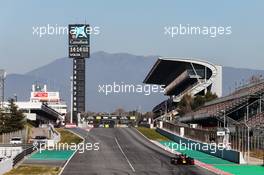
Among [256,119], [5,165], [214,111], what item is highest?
[214,111]

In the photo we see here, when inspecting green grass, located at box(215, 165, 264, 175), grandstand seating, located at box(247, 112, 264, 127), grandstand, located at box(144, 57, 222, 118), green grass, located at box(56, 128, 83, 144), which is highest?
grandstand, located at box(144, 57, 222, 118)

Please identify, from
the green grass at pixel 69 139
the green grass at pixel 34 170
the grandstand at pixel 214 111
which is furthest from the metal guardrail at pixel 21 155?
the green grass at pixel 69 139

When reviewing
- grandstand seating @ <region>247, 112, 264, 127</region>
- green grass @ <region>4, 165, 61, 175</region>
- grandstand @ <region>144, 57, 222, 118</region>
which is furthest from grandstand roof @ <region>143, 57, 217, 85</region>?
green grass @ <region>4, 165, 61, 175</region>

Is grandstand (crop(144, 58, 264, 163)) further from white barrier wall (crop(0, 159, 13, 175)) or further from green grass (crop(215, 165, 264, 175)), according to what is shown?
white barrier wall (crop(0, 159, 13, 175))

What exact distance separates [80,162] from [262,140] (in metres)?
15.1

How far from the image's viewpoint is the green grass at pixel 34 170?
4047 cm

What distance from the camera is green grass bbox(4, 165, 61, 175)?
40469 millimetres

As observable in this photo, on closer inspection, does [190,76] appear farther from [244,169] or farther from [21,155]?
[244,169]

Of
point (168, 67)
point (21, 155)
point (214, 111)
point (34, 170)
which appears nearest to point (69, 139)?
point (214, 111)

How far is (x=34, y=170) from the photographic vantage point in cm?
4291

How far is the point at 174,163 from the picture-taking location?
1933 inches

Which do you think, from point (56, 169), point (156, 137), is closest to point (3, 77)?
point (156, 137)

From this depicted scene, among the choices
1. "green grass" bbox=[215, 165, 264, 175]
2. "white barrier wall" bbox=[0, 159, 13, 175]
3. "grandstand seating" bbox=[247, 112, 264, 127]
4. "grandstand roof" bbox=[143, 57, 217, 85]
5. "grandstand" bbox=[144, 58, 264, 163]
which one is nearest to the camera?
"white barrier wall" bbox=[0, 159, 13, 175]

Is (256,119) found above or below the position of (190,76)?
below
